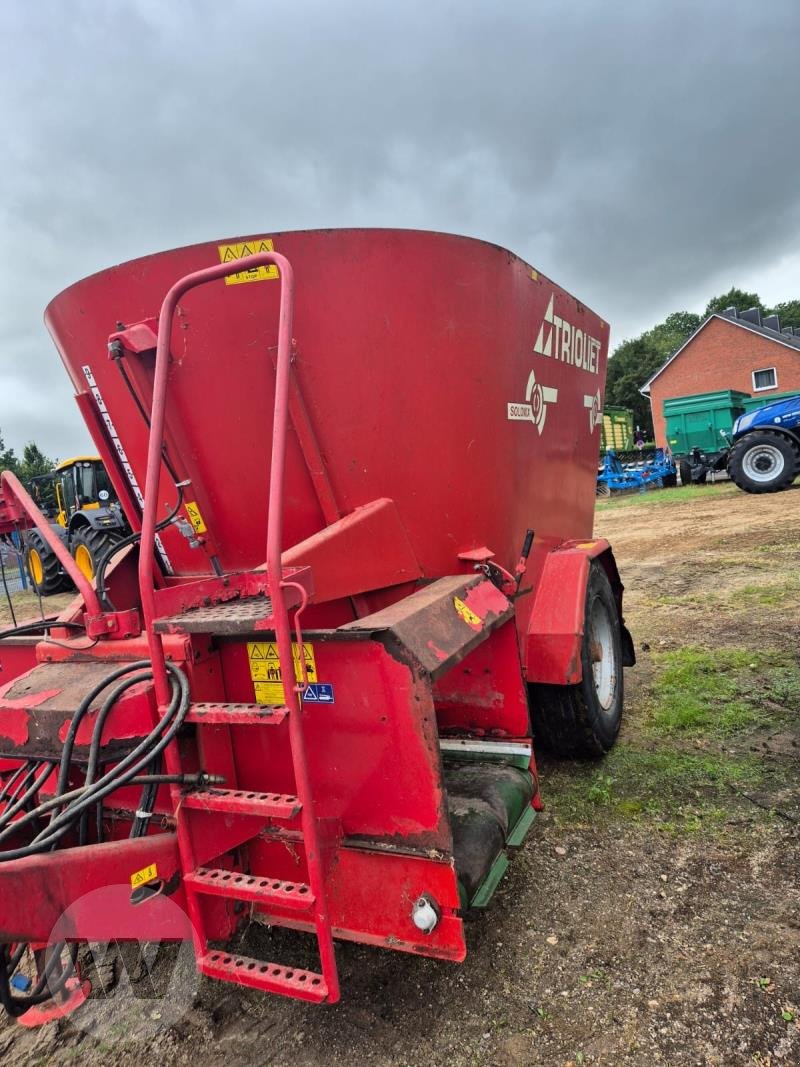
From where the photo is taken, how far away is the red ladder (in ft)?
5.23

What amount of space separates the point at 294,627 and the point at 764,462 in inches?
609

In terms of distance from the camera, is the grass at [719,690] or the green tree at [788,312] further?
the green tree at [788,312]

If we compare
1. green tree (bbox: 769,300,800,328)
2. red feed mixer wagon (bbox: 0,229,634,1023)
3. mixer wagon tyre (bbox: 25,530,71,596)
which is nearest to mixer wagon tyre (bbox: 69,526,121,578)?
mixer wagon tyre (bbox: 25,530,71,596)

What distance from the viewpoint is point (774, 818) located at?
2.73 m

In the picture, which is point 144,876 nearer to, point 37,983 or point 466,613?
point 37,983

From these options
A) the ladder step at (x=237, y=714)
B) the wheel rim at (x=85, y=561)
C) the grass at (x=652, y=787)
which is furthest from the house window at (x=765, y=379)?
the ladder step at (x=237, y=714)

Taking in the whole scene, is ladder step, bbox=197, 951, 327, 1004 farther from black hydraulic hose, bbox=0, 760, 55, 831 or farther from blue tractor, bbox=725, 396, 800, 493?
blue tractor, bbox=725, 396, 800, 493

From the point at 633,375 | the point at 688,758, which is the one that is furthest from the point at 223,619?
the point at 633,375

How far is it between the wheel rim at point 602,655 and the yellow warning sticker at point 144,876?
2302mm

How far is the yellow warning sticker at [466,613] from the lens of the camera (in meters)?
2.19

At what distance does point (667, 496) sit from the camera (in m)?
18.1

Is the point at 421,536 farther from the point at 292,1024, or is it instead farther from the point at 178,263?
the point at 292,1024

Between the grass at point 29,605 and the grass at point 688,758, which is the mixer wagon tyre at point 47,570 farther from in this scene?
the grass at point 688,758

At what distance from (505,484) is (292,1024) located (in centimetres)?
208
